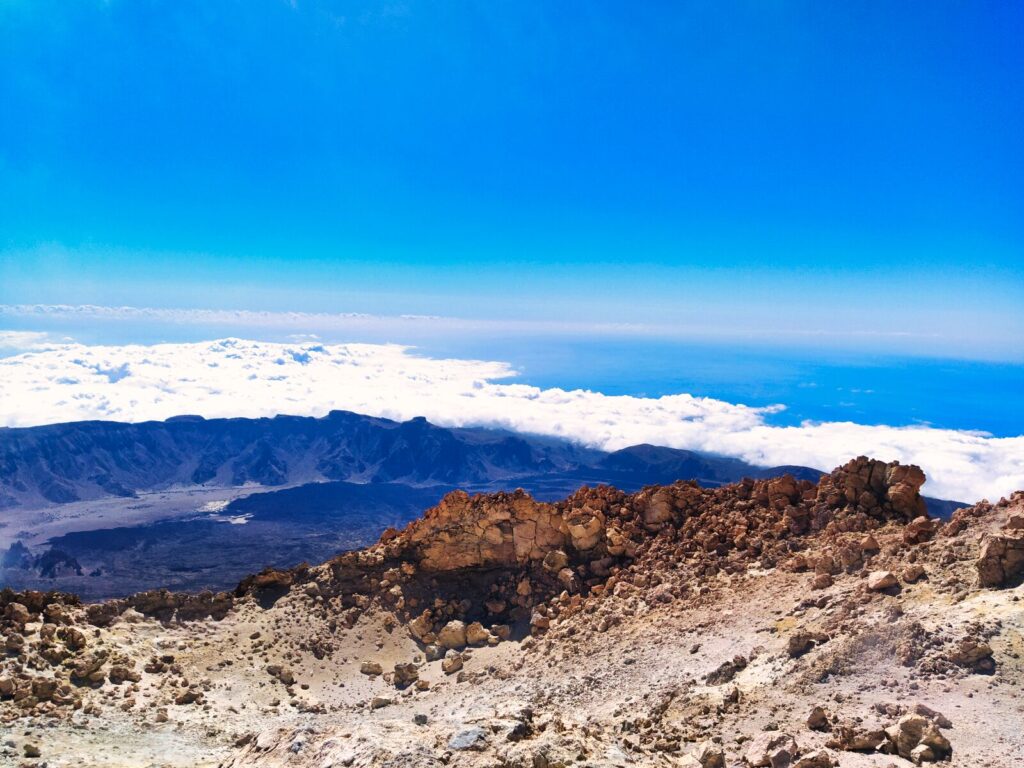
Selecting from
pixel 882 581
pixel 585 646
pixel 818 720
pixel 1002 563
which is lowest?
pixel 585 646

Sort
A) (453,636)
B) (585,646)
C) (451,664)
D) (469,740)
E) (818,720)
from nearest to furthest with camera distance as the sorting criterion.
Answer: (469,740) < (818,720) < (585,646) < (451,664) < (453,636)

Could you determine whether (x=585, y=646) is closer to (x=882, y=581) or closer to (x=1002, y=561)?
(x=882, y=581)

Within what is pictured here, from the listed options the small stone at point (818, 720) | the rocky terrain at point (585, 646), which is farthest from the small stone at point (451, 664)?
the small stone at point (818, 720)

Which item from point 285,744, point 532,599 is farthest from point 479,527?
point 285,744

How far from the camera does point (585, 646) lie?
26.2 m

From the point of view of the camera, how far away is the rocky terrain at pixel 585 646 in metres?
15.7

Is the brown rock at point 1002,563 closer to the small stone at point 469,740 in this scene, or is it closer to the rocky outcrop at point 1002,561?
the rocky outcrop at point 1002,561

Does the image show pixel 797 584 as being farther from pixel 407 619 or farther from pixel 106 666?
pixel 106 666

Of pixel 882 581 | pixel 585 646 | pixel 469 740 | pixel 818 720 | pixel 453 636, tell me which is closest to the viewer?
pixel 469 740

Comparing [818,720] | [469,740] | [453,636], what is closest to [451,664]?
[453,636]

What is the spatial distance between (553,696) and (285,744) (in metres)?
8.85

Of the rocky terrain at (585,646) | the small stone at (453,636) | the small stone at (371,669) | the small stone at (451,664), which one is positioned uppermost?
the rocky terrain at (585,646)

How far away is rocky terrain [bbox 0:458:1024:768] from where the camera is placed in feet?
51.5

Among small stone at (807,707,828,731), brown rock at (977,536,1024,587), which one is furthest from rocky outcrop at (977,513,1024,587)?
small stone at (807,707,828,731)
